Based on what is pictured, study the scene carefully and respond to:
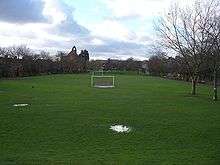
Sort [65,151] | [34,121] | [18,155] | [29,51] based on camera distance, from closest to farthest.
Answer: [18,155] < [65,151] < [34,121] < [29,51]

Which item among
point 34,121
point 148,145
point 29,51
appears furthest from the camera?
point 29,51

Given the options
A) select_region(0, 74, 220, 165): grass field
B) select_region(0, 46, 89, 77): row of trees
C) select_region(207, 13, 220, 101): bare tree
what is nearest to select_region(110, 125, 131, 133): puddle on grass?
select_region(0, 74, 220, 165): grass field

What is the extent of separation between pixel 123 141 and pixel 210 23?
72.1 feet

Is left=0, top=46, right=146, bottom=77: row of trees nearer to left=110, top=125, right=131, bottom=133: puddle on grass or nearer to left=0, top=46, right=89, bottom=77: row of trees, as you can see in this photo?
left=0, top=46, right=89, bottom=77: row of trees

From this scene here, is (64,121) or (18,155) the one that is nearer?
(18,155)

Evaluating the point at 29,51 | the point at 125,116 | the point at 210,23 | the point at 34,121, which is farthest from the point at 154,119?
the point at 29,51

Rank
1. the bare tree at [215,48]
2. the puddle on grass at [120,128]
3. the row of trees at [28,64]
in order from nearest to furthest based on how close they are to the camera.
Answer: the puddle on grass at [120,128], the bare tree at [215,48], the row of trees at [28,64]

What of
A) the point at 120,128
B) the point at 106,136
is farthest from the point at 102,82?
the point at 106,136

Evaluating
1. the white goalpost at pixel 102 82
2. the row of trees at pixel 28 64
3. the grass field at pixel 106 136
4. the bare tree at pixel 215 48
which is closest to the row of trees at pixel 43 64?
the row of trees at pixel 28 64

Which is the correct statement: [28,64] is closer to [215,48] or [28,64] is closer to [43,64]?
[43,64]

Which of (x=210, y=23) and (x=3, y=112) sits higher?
(x=210, y=23)

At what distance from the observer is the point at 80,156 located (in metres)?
11.6

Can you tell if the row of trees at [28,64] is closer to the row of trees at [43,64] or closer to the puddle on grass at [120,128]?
the row of trees at [43,64]

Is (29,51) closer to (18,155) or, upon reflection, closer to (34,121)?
(34,121)
